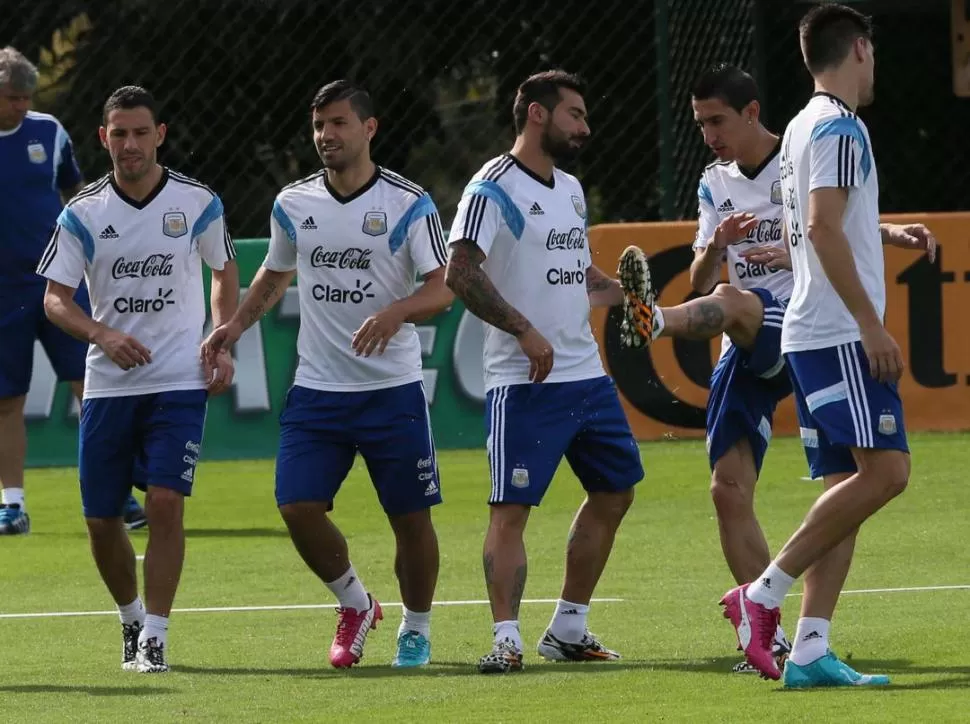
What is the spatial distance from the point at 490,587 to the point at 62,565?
379 centimetres

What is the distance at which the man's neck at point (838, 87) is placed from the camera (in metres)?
6.98

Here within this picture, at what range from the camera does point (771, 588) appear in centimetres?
707

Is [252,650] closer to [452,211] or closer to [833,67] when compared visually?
[833,67]

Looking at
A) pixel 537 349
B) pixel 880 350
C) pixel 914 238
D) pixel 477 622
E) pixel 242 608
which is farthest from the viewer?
pixel 242 608

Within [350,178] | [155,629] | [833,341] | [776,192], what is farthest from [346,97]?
[833,341]

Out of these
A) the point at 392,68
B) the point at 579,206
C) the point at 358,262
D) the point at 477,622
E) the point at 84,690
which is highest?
the point at 392,68

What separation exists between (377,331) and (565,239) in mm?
755

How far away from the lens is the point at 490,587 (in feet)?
25.7

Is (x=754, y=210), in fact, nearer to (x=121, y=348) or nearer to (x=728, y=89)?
(x=728, y=89)

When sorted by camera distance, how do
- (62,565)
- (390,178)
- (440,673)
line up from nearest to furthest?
(440,673) → (390,178) → (62,565)

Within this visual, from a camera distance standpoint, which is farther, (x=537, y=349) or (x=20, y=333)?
(x=20, y=333)

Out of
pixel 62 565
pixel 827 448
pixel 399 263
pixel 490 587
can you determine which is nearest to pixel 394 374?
pixel 399 263

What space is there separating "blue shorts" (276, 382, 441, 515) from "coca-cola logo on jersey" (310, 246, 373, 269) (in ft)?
1.55

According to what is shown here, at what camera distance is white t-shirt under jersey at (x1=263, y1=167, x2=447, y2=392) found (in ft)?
26.8
